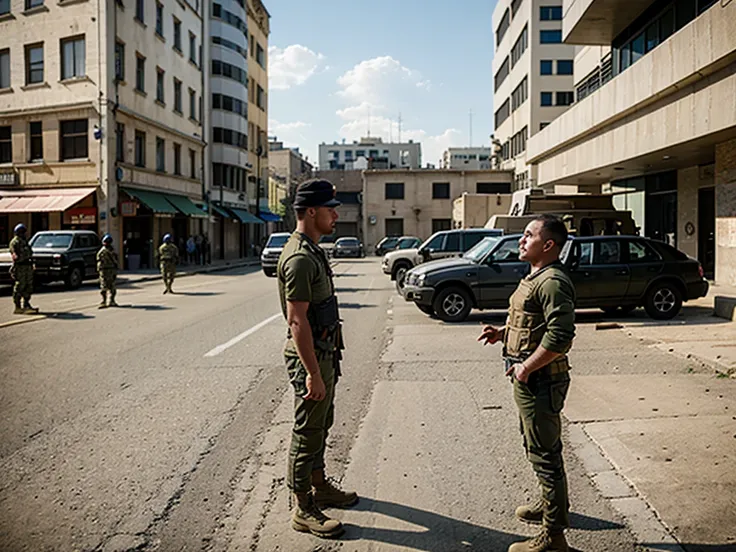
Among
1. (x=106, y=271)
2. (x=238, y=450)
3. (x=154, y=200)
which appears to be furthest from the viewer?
(x=154, y=200)

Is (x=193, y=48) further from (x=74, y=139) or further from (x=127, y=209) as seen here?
(x=127, y=209)

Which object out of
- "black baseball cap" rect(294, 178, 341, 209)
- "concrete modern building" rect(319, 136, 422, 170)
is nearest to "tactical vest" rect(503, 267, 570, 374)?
"black baseball cap" rect(294, 178, 341, 209)

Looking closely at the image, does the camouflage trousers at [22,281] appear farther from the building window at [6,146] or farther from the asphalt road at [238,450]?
the building window at [6,146]

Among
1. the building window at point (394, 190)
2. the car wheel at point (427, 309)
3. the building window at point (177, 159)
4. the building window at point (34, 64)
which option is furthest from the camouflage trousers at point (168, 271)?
the building window at point (394, 190)

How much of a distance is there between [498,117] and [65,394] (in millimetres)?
60689

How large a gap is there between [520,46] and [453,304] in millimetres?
44389

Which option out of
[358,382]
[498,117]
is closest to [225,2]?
[498,117]

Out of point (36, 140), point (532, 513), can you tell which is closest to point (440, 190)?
point (36, 140)

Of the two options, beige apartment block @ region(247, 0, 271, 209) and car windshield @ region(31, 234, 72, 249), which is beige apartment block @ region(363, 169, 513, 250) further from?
car windshield @ region(31, 234, 72, 249)

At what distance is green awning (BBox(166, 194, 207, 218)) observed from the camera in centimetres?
3784

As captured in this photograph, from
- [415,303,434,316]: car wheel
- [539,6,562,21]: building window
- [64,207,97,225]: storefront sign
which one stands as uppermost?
[539,6,562,21]: building window

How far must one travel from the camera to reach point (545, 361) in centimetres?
376

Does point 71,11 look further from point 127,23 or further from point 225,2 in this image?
point 225,2

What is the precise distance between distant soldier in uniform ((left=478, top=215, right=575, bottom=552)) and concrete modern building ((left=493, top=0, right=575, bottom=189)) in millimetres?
42298
